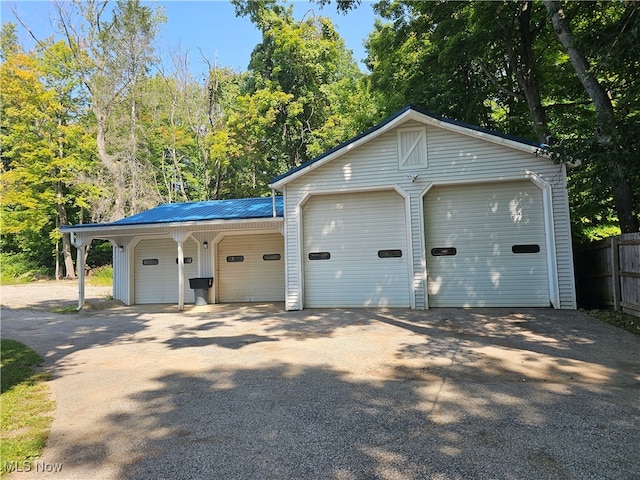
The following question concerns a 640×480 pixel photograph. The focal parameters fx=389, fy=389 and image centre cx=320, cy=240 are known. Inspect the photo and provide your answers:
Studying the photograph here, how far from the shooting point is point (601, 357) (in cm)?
492

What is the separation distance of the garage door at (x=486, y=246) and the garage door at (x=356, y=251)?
0.77 metres

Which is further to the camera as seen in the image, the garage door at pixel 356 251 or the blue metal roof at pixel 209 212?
the blue metal roof at pixel 209 212

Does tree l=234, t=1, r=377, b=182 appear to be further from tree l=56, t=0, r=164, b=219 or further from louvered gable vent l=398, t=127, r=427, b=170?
louvered gable vent l=398, t=127, r=427, b=170

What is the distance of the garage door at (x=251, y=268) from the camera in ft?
40.7

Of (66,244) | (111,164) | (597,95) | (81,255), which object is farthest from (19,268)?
(597,95)

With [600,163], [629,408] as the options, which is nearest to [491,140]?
[600,163]

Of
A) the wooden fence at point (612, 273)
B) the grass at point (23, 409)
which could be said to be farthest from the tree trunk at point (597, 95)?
the grass at point (23, 409)

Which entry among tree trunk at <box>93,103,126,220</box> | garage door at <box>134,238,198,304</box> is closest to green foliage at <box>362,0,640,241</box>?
garage door at <box>134,238,198,304</box>

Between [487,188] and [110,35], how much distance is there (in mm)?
23819

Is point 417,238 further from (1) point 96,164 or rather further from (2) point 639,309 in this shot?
(1) point 96,164

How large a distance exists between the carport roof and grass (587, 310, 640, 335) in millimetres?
7488

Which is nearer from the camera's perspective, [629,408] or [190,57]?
[629,408]

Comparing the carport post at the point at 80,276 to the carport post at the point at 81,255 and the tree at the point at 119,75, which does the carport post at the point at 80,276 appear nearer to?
the carport post at the point at 81,255

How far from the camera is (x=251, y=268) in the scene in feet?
41.1
